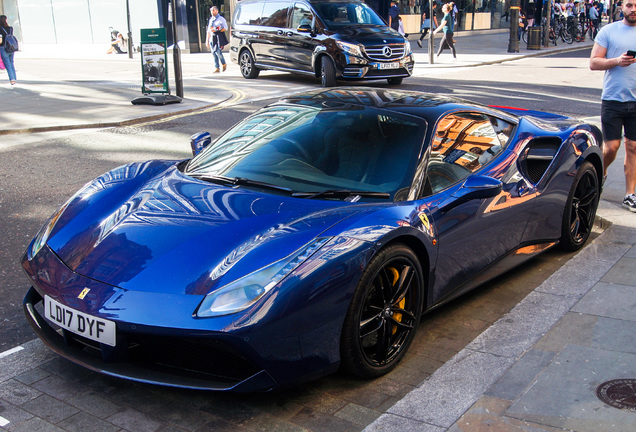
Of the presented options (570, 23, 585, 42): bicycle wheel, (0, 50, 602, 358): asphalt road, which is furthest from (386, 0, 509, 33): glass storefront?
(0, 50, 602, 358): asphalt road

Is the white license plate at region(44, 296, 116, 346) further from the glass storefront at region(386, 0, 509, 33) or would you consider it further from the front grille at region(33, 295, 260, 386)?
the glass storefront at region(386, 0, 509, 33)

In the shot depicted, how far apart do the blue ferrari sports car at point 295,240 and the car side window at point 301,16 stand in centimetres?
1236

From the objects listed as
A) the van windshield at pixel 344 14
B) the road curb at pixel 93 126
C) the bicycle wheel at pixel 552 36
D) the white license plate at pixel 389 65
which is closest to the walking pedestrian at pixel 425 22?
the bicycle wheel at pixel 552 36

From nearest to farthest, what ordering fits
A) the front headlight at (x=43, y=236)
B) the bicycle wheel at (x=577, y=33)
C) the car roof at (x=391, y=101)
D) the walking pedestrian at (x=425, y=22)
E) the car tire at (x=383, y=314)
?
the car tire at (x=383, y=314) → the front headlight at (x=43, y=236) → the car roof at (x=391, y=101) → the walking pedestrian at (x=425, y=22) → the bicycle wheel at (x=577, y=33)

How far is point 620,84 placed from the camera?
20.6ft

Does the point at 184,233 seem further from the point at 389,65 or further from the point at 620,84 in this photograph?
the point at 389,65

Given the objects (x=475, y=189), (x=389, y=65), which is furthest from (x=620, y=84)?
(x=389, y=65)

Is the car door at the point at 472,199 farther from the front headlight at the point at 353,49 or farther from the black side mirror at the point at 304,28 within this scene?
the black side mirror at the point at 304,28

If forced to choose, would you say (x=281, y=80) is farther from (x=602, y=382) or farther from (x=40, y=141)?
(x=602, y=382)

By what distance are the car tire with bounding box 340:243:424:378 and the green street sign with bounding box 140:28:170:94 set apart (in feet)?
36.9

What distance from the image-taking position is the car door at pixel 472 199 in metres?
3.83

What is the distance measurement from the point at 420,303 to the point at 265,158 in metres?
1.25

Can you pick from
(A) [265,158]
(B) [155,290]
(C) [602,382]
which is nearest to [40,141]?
(A) [265,158]

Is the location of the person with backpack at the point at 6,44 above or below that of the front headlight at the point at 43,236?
above
